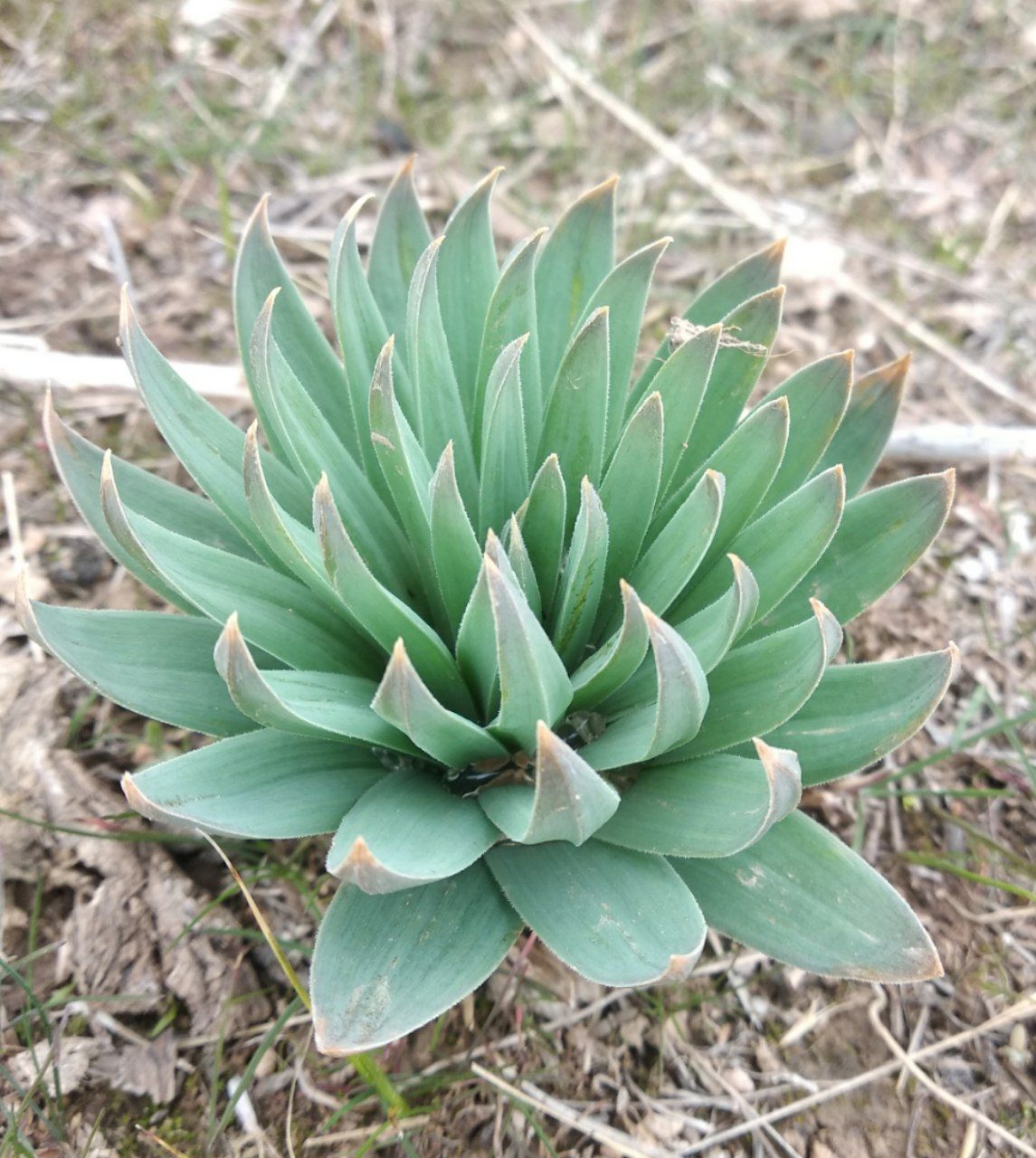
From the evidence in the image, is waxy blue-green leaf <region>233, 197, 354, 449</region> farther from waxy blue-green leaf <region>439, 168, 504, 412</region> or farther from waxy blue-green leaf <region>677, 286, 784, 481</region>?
waxy blue-green leaf <region>677, 286, 784, 481</region>

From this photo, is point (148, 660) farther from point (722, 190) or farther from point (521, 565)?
point (722, 190)

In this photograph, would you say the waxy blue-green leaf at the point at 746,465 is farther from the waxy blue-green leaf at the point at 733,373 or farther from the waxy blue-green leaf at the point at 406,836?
the waxy blue-green leaf at the point at 406,836

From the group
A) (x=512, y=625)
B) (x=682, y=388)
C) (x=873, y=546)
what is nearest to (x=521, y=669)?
(x=512, y=625)

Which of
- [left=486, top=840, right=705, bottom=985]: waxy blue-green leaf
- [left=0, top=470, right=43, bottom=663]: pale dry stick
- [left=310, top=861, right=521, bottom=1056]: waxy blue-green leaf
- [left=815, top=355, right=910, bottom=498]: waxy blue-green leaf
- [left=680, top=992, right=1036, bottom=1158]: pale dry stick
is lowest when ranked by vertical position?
[left=680, top=992, right=1036, bottom=1158]: pale dry stick

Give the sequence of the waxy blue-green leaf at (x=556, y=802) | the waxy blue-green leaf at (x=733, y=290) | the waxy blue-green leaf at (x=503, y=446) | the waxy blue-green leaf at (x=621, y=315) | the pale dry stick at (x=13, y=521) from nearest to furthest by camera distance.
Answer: the waxy blue-green leaf at (x=556, y=802)
the waxy blue-green leaf at (x=503, y=446)
the waxy blue-green leaf at (x=621, y=315)
the waxy blue-green leaf at (x=733, y=290)
the pale dry stick at (x=13, y=521)

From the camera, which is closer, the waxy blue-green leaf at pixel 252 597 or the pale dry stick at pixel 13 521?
the waxy blue-green leaf at pixel 252 597

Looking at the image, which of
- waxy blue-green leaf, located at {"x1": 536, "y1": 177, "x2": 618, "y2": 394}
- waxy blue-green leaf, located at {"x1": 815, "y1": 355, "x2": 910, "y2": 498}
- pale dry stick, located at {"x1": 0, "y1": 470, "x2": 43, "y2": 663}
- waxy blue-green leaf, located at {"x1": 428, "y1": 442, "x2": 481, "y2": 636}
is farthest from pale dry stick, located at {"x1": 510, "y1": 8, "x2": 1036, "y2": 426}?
pale dry stick, located at {"x1": 0, "y1": 470, "x2": 43, "y2": 663}

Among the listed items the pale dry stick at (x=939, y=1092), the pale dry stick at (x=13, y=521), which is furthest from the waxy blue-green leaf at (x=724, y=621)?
the pale dry stick at (x=13, y=521)
